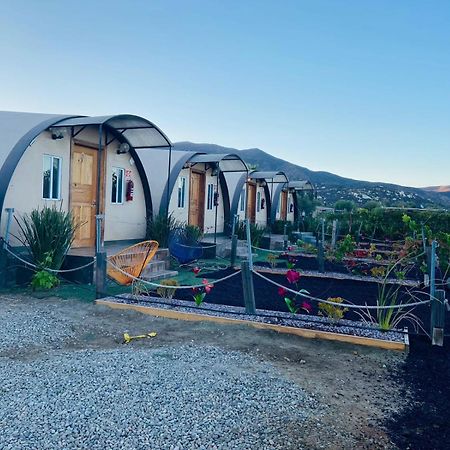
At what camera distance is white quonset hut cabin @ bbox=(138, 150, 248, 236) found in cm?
1288

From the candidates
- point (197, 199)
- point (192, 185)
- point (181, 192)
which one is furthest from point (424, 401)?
point (197, 199)

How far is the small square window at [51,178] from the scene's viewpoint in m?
9.02

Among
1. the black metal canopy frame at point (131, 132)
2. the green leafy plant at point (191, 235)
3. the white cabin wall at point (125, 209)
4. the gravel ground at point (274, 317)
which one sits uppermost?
the black metal canopy frame at point (131, 132)

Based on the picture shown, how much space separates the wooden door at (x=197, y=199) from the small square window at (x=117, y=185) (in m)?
3.91

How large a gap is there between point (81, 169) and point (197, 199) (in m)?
5.95

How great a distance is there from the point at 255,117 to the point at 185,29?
8.13 metres

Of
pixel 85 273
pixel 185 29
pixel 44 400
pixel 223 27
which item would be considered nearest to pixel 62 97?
pixel 185 29

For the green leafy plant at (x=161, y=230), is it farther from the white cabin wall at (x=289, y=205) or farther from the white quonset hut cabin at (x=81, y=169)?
the white cabin wall at (x=289, y=205)

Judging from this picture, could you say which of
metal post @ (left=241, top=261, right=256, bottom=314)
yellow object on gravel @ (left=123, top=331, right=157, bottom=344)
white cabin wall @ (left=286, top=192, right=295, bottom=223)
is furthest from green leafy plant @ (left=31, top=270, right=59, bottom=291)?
white cabin wall @ (left=286, top=192, right=295, bottom=223)

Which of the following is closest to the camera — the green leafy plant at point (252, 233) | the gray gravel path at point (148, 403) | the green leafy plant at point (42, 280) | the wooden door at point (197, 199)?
the gray gravel path at point (148, 403)

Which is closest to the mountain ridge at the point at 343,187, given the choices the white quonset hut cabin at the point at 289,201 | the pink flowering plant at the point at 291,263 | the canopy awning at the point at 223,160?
the white quonset hut cabin at the point at 289,201

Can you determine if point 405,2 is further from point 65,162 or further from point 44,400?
point 44,400

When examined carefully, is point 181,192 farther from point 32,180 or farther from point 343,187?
point 343,187

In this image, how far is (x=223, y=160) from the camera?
47.5 ft
